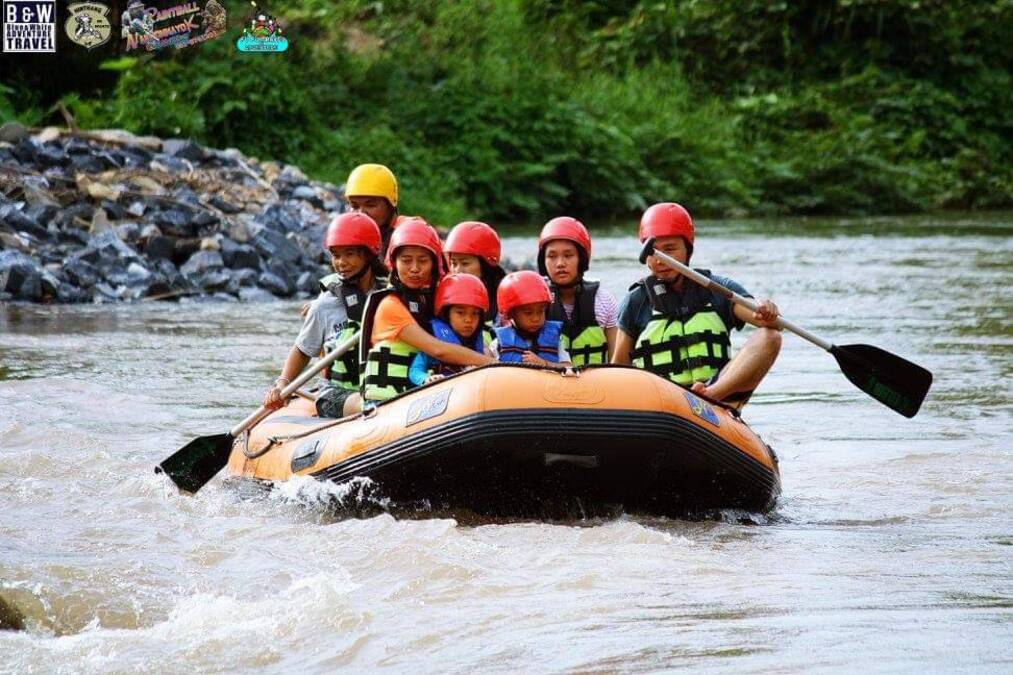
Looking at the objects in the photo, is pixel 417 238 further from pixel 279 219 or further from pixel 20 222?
pixel 279 219

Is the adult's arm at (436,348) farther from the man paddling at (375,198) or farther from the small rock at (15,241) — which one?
the small rock at (15,241)

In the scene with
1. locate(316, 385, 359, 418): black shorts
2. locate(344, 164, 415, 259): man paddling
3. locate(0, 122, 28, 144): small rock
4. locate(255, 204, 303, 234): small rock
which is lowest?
locate(316, 385, 359, 418): black shorts

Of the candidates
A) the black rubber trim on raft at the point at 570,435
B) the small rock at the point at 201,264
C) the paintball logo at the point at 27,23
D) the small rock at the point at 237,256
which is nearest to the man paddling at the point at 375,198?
the black rubber trim on raft at the point at 570,435

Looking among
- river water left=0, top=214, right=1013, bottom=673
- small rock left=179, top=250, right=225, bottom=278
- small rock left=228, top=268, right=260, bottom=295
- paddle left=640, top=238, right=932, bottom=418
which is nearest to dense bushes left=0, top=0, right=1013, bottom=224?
small rock left=179, top=250, right=225, bottom=278

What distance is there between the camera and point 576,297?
24.2 feet

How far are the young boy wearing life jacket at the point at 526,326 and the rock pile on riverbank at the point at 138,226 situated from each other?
7.65 meters

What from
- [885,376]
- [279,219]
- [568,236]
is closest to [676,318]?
[568,236]

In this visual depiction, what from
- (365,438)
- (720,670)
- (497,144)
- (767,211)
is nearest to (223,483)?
(365,438)

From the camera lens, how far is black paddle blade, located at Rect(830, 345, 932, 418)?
7355 mm

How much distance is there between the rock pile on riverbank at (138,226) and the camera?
14.0 metres

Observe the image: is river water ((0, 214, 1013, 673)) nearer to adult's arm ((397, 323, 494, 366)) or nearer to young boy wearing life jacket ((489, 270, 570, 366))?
adult's arm ((397, 323, 494, 366))

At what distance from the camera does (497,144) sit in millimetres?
23719

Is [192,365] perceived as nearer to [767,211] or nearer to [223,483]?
[223,483]

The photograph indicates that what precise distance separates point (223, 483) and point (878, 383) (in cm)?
301
